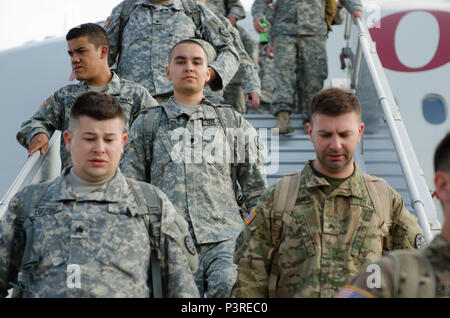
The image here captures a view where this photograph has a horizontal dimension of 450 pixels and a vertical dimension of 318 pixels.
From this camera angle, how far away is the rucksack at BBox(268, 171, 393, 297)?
10.5 ft

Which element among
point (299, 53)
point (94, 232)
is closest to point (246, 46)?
point (299, 53)

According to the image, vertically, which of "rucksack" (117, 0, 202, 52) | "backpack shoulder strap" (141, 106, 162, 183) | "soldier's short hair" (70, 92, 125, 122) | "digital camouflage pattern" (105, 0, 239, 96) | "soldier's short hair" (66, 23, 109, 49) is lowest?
"soldier's short hair" (70, 92, 125, 122)

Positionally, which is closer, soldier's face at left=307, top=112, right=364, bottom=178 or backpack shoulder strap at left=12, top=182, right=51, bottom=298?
backpack shoulder strap at left=12, top=182, right=51, bottom=298

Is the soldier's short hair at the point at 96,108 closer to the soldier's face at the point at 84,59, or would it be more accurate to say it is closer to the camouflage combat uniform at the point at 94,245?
the camouflage combat uniform at the point at 94,245

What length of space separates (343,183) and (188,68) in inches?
65.5

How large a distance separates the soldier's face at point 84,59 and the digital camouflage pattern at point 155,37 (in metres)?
0.64

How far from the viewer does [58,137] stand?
17.8 ft

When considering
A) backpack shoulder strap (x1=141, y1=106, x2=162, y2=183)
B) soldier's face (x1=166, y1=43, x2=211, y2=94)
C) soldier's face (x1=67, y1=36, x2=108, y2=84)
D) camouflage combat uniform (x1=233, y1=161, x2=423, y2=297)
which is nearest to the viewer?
camouflage combat uniform (x1=233, y1=161, x2=423, y2=297)

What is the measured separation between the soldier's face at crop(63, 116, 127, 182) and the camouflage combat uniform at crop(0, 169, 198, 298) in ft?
0.23

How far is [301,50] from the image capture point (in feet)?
25.6

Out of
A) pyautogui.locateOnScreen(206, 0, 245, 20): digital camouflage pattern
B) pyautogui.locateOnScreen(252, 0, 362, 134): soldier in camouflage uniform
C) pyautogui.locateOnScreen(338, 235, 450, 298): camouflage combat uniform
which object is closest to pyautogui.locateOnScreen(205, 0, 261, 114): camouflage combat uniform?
pyautogui.locateOnScreen(206, 0, 245, 20): digital camouflage pattern

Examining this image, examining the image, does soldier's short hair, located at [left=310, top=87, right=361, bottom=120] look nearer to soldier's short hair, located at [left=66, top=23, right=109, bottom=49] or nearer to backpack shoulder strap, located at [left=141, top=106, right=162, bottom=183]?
backpack shoulder strap, located at [left=141, top=106, right=162, bottom=183]

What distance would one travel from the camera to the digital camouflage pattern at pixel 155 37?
5688mm
